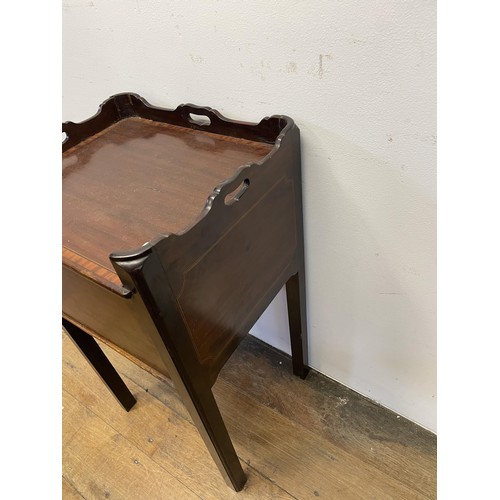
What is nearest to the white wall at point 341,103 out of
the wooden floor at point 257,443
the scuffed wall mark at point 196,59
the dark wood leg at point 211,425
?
the scuffed wall mark at point 196,59

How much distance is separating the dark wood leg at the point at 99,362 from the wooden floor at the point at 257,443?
0.20 ft

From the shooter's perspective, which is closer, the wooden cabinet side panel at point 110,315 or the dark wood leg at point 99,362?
the wooden cabinet side panel at point 110,315

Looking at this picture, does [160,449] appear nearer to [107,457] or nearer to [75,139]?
[107,457]

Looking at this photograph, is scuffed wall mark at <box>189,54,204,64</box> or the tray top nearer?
the tray top

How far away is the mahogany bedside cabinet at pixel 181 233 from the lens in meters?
0.58

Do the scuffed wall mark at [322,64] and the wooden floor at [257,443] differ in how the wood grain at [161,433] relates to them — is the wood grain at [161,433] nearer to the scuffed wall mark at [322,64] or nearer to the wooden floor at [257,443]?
the wooden floor at [257,443]

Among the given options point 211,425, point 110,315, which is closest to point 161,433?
point 211,425

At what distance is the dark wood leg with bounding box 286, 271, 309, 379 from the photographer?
0.98 metres

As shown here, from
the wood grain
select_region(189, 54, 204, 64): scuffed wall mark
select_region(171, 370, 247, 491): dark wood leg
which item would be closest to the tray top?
select_region(189, 54, 204, 64): scuffed wall mark

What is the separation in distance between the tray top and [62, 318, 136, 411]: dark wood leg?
13.3 inches

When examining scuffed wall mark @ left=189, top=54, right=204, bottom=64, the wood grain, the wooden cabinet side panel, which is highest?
scuffed wall mark @ left=189, top=54, right=204, bottom=64

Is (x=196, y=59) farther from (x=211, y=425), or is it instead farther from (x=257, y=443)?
(x=257, y=443)

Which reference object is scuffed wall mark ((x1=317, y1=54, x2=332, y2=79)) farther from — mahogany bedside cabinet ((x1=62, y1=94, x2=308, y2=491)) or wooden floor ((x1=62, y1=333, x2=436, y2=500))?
wooden floor ((x1=62, y1=333, x2=436, y2=500))

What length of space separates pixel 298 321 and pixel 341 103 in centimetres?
58
